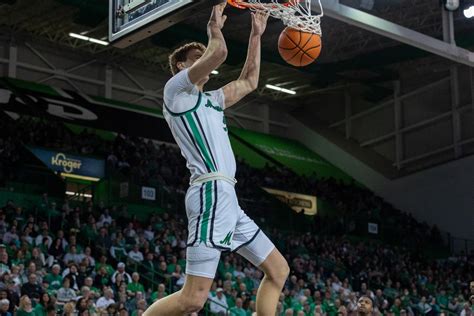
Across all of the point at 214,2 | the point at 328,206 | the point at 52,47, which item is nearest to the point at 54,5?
the point at 52,47

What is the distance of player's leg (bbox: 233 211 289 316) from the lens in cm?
619

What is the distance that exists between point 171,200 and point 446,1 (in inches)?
420

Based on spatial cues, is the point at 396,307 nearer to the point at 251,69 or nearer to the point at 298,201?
the point at 298,201

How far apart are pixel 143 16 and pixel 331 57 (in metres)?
25.0

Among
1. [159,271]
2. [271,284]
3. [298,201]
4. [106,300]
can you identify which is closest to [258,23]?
[271,284]

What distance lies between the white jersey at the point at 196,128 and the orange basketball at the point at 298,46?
218cm

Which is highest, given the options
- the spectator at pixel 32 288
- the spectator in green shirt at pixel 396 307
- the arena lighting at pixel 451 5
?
the arena lighting at pixel 451 5

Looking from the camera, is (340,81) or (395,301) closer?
(395,301)

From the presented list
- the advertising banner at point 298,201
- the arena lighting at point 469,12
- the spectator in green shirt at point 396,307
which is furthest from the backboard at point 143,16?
the advertising banner at point 298,201

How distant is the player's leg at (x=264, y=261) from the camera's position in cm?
619

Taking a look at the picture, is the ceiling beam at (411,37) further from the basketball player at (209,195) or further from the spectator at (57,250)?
the basketball player at (209,195)

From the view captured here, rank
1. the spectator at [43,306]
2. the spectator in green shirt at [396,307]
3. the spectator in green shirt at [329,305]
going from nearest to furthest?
the spectator at [43,306]
the spectator in green shirt at [329,305]
the spectator in green shirt at [396,307]

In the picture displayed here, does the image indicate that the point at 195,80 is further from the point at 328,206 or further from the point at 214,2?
the point at 328,206

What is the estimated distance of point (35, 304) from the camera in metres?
14.4
